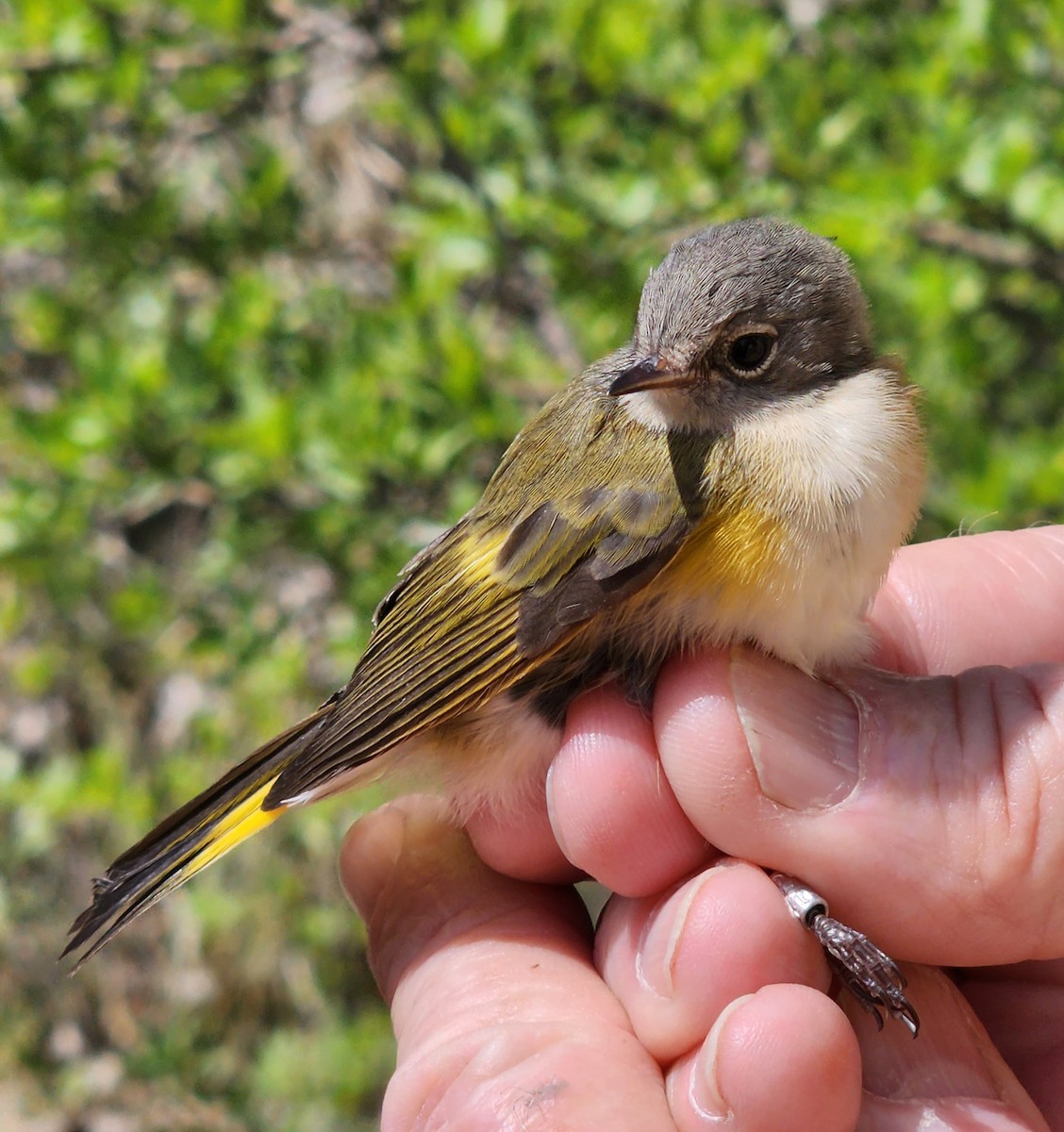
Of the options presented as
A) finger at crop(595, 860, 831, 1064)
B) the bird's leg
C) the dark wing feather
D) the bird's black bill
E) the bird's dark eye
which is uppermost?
the bird's black bill

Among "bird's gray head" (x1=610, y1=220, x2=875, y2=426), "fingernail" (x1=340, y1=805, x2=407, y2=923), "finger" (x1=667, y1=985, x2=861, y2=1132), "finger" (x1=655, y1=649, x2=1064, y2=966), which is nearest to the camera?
"finger" (x1=667, y1=985, x2=861, y2=1132)

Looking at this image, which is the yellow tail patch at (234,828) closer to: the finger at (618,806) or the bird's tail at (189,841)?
the bird's tail at (189,841)

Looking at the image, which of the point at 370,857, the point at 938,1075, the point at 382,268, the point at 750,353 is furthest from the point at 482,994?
the point at 382,268

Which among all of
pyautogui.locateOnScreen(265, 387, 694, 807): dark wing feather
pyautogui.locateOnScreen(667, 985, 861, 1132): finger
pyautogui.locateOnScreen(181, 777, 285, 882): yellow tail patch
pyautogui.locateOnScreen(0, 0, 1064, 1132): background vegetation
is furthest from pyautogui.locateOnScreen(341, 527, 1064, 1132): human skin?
pyautogui.locateOnScreen(0, 0, 1064, 1132): background vegetation

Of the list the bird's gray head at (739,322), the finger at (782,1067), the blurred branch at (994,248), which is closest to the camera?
the finger at (782,1067)

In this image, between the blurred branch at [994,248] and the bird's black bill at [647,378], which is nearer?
the bird's black bill at [647,378]

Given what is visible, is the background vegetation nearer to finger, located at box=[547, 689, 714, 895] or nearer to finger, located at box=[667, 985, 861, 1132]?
finger, located at box=[547, 689, 714, 895]

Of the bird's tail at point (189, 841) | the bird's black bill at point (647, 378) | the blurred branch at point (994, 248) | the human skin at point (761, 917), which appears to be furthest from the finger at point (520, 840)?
the blurred branch at point (994, 248)
